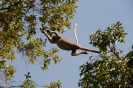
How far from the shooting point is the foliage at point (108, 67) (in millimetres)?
6590

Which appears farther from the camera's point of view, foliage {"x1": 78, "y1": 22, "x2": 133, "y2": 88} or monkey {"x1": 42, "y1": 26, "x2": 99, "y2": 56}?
monkey {"x1": 42, "y1": 26, "x2": 99, "y2": 56}

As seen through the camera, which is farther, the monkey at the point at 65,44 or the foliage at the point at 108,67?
the monkey at the point at 65,44

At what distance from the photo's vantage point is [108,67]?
22.2 ft

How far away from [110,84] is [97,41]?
140 centimetres

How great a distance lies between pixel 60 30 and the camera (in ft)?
33.7

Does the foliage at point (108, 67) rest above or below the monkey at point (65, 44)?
below

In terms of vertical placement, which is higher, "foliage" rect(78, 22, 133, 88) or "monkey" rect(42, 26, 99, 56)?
"monkey" rect(42, 26, 99, 56)

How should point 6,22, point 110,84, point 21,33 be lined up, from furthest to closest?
point 21,33 < point 6,22 < point 110,84

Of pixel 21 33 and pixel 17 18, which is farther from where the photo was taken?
pixel 21 33

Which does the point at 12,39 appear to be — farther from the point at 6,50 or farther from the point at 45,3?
the point at 45,3

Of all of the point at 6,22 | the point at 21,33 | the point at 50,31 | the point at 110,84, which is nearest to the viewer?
the point at 110,84

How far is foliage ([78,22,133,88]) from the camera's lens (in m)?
6.59

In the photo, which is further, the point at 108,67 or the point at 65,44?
the point at 65,44

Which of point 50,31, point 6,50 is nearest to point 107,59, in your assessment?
point 50,31
